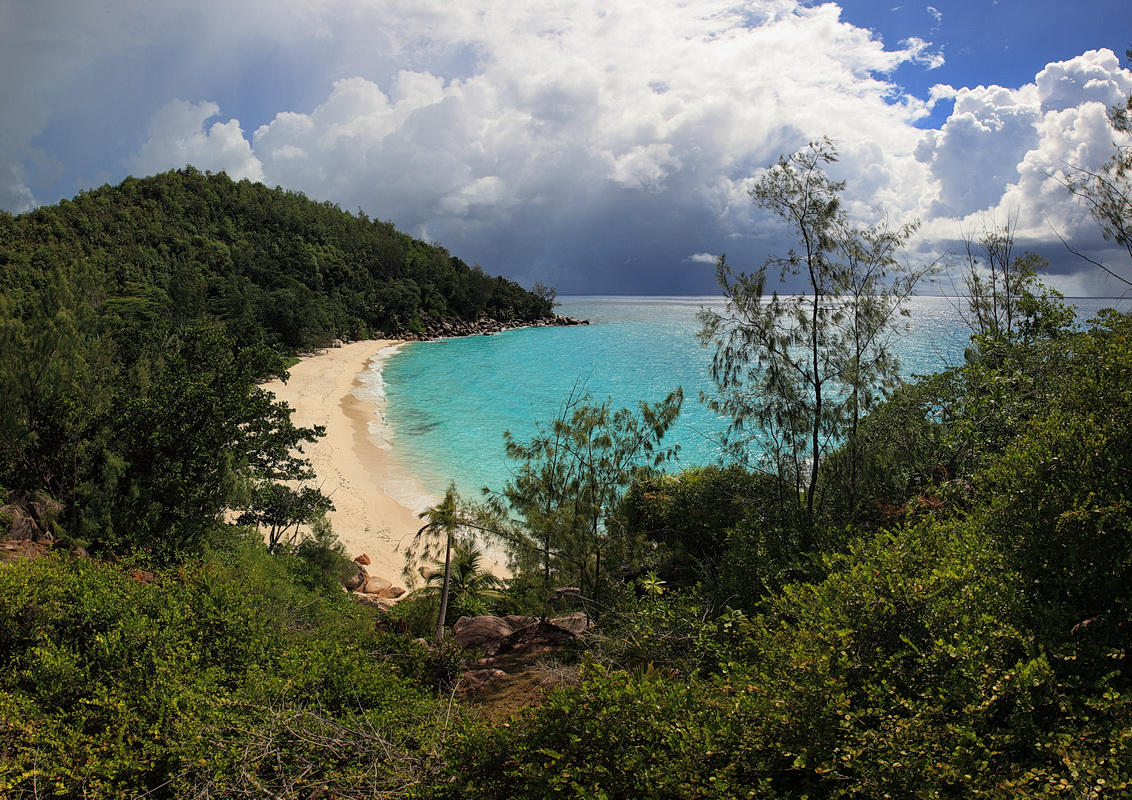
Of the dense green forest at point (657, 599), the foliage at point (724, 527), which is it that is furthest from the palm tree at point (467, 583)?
the foliage at point (724, 527)

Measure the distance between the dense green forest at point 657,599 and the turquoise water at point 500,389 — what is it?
384cm

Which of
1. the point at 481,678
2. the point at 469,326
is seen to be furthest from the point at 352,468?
the point at 469,326

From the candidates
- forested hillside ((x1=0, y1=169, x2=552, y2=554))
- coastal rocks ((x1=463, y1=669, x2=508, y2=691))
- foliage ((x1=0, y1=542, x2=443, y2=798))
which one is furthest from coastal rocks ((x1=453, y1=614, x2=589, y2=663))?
forested hillside ((x1=0, y1=169, x2=552, y2=554))

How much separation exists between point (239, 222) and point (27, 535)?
8102 cm

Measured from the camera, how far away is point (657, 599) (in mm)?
9344

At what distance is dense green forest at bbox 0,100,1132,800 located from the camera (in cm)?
420

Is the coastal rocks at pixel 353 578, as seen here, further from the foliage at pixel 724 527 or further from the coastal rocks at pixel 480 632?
the foliage at pixel 724 527

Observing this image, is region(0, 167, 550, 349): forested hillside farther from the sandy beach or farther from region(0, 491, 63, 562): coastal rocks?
region(0, 491, 63, 562): coastal rocks

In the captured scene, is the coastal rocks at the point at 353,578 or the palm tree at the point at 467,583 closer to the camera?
the palm tree at the point at 467,583

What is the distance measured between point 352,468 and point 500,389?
857 inches

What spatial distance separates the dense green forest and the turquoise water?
3843 millimetres

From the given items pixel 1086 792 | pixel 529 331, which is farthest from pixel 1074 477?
pixel 529 331

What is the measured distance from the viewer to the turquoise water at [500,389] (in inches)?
1141

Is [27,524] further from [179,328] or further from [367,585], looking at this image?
[179,328]
